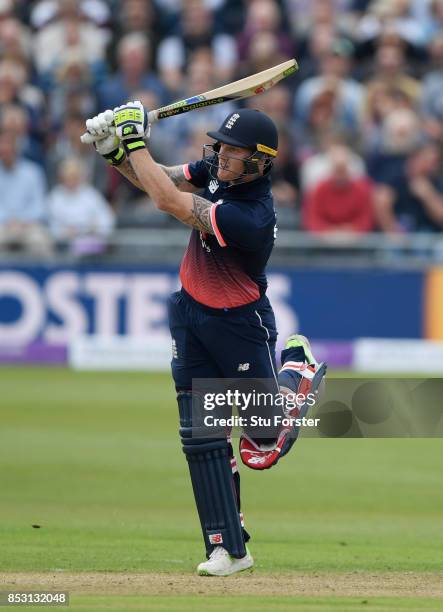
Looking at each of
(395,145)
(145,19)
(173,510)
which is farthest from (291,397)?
(145,19)

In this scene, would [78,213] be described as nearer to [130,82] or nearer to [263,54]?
Answer: [130,82]

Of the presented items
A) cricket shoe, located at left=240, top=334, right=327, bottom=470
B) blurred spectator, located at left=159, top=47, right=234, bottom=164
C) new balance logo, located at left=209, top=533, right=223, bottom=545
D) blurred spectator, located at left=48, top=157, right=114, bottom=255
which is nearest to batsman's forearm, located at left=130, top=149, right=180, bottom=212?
cricket shoe, located at left=240, top=334, right=327, bottom=470

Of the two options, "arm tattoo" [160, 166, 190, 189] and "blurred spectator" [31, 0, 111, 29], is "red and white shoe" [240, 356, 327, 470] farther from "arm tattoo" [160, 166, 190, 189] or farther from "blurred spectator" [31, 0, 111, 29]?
"blurred spectator" [31, 0, 111, 29]

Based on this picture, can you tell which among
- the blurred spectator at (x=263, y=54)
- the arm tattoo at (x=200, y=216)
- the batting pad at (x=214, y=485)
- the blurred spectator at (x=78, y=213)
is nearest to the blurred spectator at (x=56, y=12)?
the blurred spectator at (x=263, y=54)

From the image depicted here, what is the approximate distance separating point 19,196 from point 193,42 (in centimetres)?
346

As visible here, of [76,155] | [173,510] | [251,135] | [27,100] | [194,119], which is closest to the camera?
[251,135]

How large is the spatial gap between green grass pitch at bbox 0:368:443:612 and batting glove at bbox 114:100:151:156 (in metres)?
1.98

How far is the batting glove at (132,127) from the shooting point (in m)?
6.17

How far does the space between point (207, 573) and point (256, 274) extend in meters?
1.42

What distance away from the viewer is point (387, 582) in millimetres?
6324

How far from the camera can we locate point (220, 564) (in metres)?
6.40

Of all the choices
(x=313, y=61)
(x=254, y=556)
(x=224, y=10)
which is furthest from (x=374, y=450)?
(x=224, y=10)

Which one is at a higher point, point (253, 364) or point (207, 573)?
point (253, 364)

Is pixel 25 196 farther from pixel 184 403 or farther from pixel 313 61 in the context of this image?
pixel 184 403
